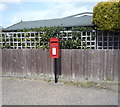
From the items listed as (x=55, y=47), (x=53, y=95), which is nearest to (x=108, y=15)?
(x=55, y=47)

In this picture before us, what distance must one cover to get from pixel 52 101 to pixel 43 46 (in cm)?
290

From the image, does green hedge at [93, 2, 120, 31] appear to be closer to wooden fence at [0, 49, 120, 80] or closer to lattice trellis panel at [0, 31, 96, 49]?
lattice trellis panel at [0, 31, 96, 49]

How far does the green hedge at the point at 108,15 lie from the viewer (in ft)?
15.3

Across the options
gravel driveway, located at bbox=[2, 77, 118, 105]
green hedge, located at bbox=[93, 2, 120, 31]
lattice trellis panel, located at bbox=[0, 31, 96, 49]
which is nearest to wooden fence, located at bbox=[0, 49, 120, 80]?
lattice trellis panel, located at bbox=[0, 31, 96, 49]

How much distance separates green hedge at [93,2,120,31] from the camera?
4.65m

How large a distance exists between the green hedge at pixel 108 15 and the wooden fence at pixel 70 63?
101 cm

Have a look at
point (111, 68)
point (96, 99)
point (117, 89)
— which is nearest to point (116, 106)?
point (96, 99)

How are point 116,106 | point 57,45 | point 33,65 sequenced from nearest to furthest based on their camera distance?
1. point 116,106
2. point 57,45
3. point 33,65

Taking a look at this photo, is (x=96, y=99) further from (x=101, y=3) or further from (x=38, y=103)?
(x=101, y=3)

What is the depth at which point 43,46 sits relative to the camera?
5816 mm

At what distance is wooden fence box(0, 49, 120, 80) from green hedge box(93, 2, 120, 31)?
39.8 inches

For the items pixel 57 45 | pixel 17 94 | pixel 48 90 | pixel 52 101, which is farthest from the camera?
pixel 57 45

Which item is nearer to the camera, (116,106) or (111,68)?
(116,106)

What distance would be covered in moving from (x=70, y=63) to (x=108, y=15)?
2382 mm
